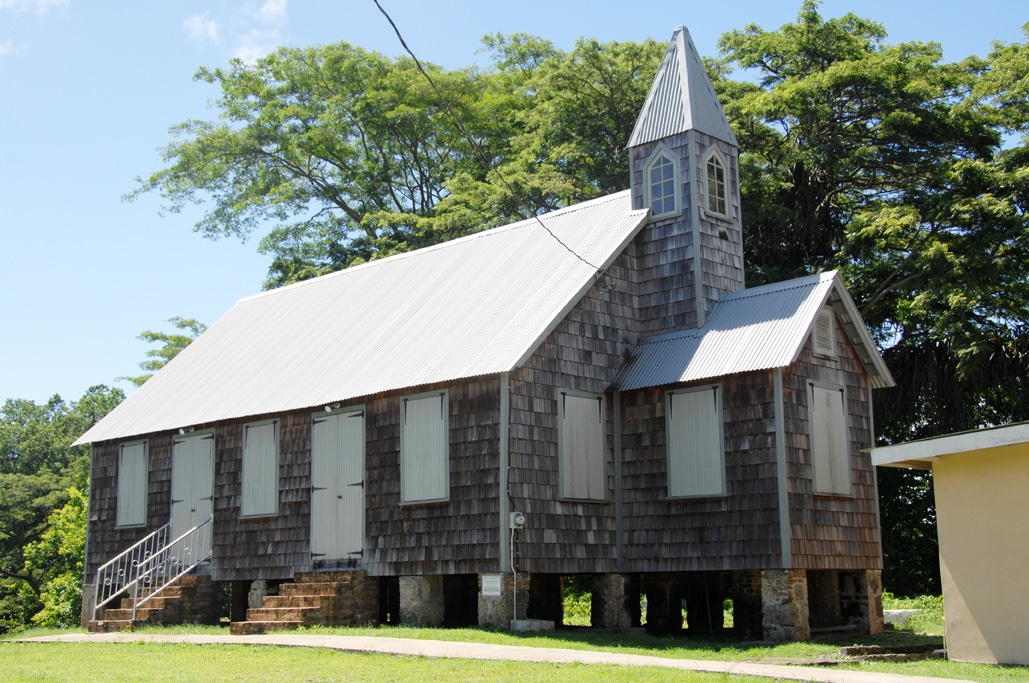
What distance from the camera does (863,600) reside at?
20.5m

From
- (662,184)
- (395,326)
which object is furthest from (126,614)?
(662,184)

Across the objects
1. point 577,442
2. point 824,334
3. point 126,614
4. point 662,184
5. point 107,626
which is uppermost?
point 662,184

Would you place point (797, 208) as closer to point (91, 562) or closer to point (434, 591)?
point (434, 591)

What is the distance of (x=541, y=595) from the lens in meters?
23.1

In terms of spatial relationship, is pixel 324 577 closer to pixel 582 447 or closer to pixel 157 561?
pixel 582 447

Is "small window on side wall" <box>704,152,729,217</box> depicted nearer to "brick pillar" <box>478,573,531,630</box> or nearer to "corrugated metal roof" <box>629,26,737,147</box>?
"corrugated metal roof" <box>629,26,737,147</box>

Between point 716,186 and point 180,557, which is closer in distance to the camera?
point 716,186

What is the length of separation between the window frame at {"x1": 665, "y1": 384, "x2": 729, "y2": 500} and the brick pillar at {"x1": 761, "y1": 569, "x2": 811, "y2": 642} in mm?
1562

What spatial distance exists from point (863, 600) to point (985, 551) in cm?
588

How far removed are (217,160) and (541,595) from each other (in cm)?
2887

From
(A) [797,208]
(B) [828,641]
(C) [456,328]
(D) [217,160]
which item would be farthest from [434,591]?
(D) [217,160]

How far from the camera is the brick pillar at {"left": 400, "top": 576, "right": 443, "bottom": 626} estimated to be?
65.7ft

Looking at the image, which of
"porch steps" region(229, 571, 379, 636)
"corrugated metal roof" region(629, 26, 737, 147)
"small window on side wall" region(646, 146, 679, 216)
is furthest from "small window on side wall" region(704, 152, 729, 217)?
"porch steps" region(229, 571, 379, 636)

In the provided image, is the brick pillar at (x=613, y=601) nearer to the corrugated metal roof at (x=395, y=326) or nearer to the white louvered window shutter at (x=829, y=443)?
the white louvered window shutter at (x=829, y=443)
